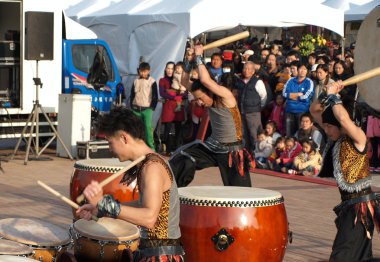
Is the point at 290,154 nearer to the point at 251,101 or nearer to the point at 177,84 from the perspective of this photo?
the point at 251,101

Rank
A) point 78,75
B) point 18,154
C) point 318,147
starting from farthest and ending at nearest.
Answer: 1. point 78,75
2. point 18,154
3. point 318,147

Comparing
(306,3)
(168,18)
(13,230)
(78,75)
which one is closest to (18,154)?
(78,75)

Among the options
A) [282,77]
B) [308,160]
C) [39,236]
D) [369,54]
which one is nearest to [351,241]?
[369,54]

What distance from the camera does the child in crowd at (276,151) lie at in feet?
45.0

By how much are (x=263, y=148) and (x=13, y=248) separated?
8.69 m

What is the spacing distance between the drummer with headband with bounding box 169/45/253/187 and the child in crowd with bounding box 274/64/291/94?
653 centimetres

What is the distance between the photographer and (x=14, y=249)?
18.6 ft

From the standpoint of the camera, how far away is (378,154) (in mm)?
13945

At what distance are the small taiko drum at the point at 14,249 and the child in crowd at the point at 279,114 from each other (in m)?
9.32

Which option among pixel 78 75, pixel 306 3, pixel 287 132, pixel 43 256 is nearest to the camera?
pixel 43 256

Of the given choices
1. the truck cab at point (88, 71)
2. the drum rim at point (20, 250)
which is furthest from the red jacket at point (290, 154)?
the drum rim at point (20, 250)

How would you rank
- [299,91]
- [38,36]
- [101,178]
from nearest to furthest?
[101,178] < [299,91] < [38,36]

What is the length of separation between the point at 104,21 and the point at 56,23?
3.61 metres

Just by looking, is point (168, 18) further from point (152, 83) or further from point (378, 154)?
point (378, 154)
